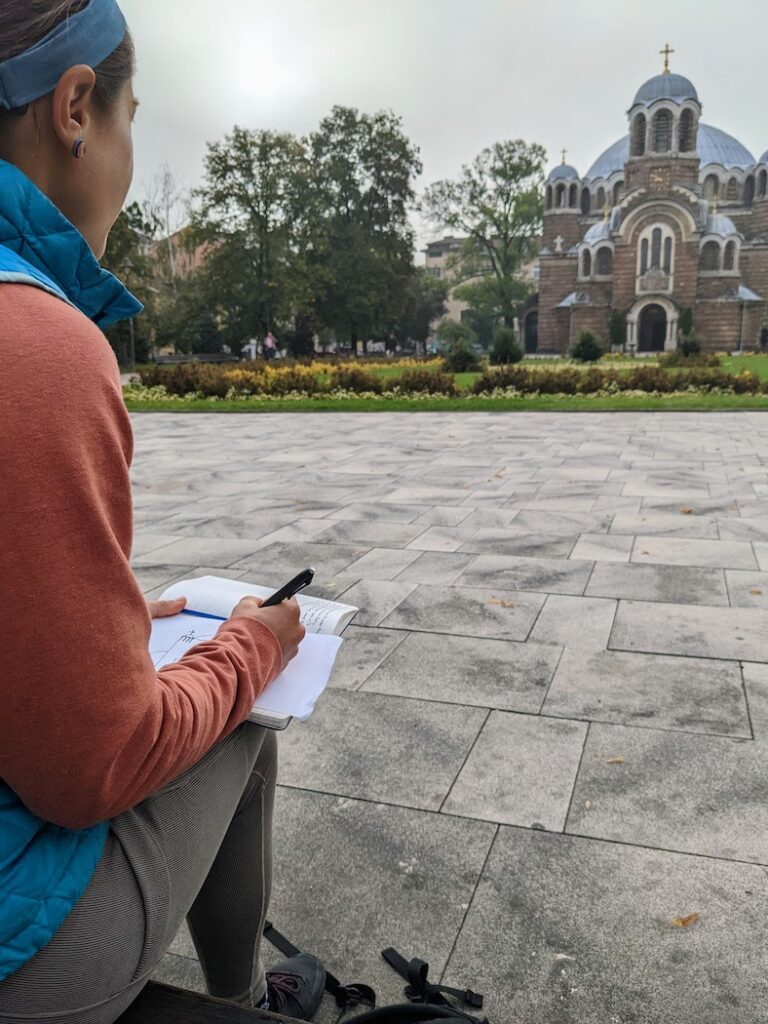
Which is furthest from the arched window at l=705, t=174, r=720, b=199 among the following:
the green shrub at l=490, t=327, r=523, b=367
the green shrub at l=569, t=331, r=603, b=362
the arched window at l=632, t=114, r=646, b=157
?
the green shrub at l=490, t=327, r=523, b=367

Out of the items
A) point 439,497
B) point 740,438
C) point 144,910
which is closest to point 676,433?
point 740,438

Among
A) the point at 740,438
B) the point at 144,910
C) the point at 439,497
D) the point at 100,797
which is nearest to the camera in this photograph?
the point at 100,797

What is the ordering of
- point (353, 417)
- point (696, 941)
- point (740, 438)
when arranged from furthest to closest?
point (353, 417) < point (740, 438) < point (696, 941)

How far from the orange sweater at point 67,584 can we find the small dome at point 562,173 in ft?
217

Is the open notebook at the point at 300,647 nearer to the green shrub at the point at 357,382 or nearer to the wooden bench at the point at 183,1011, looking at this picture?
the wooden bench at the point at 183,1011

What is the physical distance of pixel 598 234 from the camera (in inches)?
2188

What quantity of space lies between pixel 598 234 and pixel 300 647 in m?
58.9

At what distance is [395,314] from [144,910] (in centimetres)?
5373

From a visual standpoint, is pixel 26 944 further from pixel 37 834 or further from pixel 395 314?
pixel 395 314

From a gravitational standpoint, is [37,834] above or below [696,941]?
above

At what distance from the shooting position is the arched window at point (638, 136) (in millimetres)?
53062

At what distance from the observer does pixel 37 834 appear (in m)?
1.07

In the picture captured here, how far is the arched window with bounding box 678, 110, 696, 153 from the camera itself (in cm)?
5225

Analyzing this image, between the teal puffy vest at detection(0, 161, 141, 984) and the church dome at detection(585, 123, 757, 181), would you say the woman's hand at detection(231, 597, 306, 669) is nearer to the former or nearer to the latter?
the teal puffy vest at detection(0, 161, 141, 984)
